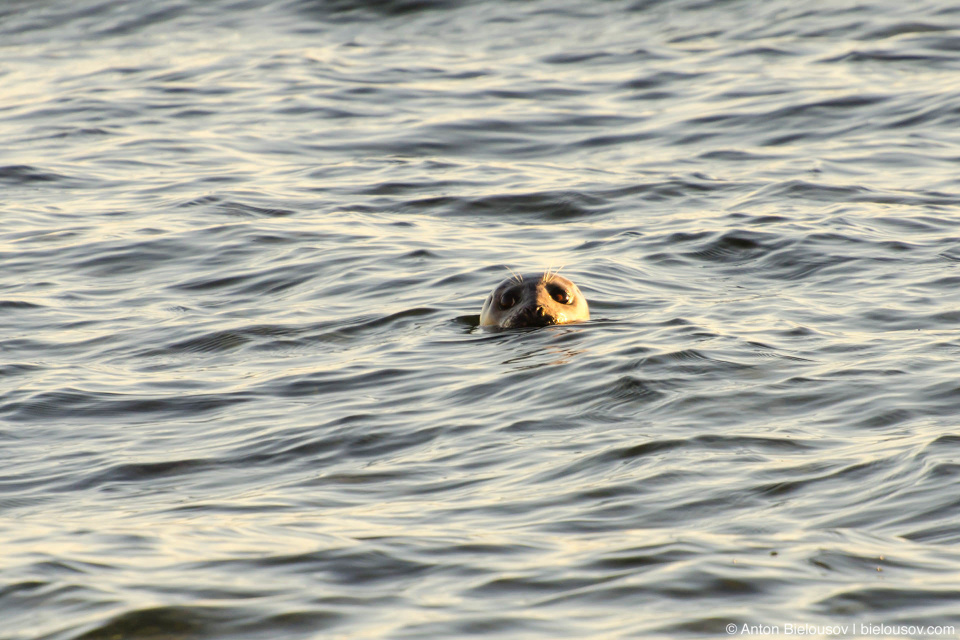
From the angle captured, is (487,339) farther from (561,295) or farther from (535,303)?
(561,295)

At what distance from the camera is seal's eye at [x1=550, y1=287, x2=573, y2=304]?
10250 millimetres

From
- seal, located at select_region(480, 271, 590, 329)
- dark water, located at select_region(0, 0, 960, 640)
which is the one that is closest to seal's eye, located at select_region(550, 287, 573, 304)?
seal, located at select_region(480, 271, 590, 329)

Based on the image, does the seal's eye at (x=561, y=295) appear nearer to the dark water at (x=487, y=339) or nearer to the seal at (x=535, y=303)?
the seal at (x=535, y=303)

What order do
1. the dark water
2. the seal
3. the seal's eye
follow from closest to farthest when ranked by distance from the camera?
the dark water
the seal
the seal's eye

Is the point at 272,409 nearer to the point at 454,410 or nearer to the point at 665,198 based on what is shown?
the point at 454,410

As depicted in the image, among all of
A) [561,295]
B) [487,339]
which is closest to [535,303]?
[561,295]

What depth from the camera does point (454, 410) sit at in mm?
8125

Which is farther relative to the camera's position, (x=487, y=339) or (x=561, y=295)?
(x=561, y=295)

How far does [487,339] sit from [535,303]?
42 cm

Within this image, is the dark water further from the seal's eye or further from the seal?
the seal's eye

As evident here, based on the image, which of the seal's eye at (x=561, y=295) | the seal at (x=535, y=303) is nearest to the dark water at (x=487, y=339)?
the seal at (x=535, y=303)

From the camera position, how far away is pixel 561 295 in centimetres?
1025

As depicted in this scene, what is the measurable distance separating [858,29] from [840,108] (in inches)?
176

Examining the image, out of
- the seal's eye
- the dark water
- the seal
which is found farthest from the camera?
the seal's eye
